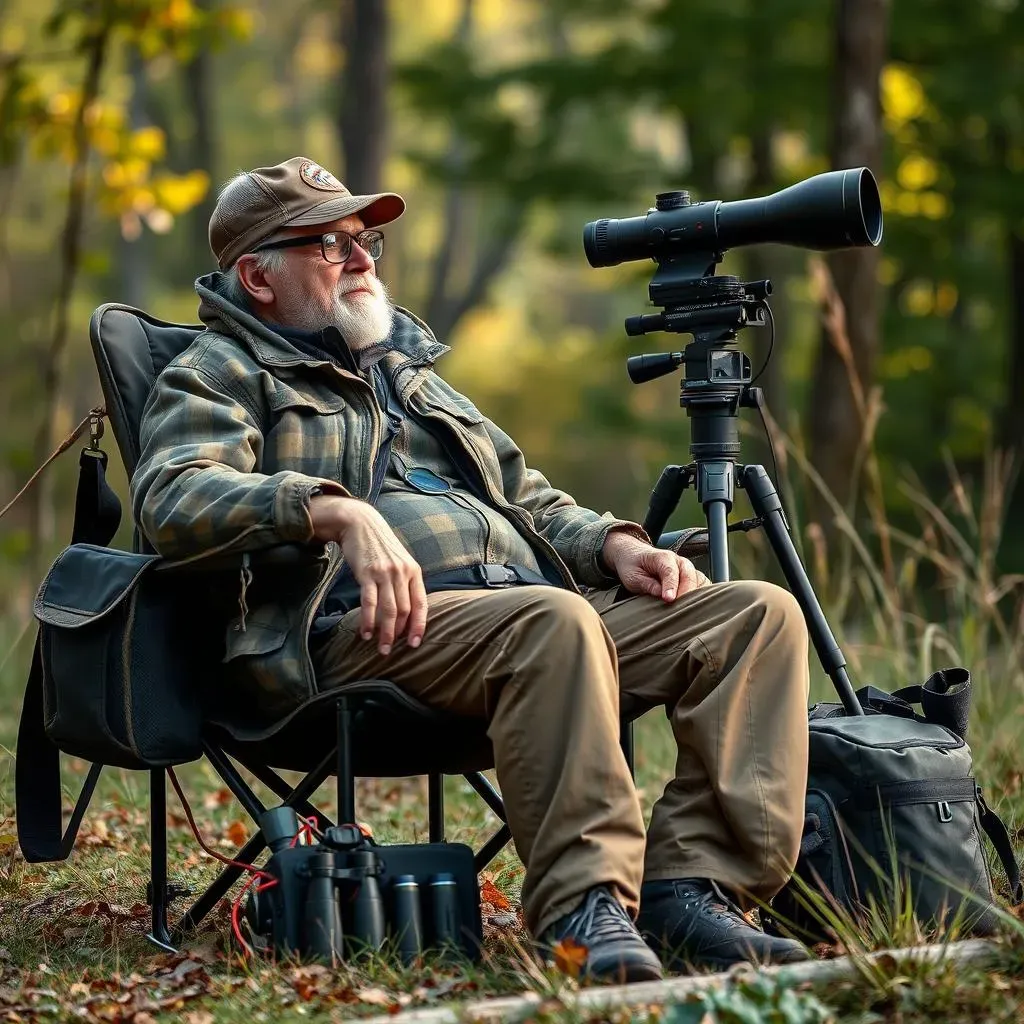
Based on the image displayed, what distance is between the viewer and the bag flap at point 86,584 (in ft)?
9.68

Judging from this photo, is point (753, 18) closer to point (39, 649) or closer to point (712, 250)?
point (712, 250)

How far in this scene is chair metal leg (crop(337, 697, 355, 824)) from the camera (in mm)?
2805

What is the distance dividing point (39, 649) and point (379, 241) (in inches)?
44.8

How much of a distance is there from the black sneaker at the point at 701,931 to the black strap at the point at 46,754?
4.03 ft

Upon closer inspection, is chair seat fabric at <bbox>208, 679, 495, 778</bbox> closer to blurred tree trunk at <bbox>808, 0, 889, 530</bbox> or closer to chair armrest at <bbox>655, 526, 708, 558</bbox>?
Result: chair armrest at <bbox>655, 526, 708, 558</bbox>

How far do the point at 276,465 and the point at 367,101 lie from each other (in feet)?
25.7

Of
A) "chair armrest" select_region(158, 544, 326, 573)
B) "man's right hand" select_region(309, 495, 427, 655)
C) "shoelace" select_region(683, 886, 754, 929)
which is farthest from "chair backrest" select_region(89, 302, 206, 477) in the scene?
"shoelace" select_region(683, 886, 754, 929)

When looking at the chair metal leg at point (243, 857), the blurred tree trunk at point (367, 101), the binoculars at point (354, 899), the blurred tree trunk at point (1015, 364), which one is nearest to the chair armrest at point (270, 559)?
the chair metal leg at point (243, 857)

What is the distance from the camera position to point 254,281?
11.4 feet

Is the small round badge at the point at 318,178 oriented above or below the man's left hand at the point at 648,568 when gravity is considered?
above

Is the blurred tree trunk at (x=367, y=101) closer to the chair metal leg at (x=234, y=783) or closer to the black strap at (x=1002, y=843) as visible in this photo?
the chair metal leg at (x=234, y=783)

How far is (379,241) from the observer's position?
11.6 feet

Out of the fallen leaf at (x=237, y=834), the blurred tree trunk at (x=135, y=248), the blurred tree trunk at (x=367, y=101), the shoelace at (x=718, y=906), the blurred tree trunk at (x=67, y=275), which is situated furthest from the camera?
the blurred tree trunk at (x=135, y=248)

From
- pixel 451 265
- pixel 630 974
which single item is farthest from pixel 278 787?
pixel 451 265
